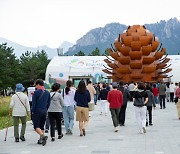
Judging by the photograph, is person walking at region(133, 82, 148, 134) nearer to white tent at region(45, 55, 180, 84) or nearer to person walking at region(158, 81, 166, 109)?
person walking at region(158, 81, 166, 109)

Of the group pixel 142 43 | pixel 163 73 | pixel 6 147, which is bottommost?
pixel 6 147

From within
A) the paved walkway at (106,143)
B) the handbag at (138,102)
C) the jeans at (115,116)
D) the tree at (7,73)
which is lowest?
the paved walkway at (106,143)

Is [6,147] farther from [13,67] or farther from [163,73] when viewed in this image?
[13,67]

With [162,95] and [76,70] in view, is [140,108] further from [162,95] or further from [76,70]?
[76,70]

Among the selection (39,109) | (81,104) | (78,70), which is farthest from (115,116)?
(78,70)

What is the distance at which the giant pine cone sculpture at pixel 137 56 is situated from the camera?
38.5 metres

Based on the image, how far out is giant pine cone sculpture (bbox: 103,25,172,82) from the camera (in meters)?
38.5

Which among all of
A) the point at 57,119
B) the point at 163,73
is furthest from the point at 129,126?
the point at 163,73

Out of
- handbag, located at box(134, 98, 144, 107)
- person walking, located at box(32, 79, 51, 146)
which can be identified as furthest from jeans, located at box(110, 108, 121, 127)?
person walking, located at box(32, 79, 51, 146)

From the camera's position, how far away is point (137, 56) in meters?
38.5

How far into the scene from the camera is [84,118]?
1185cm

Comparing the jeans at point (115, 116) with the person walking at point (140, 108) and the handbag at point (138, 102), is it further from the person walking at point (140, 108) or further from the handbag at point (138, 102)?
the handbag at point (138, 102)

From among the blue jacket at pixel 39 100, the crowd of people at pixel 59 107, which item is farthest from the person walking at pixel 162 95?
the blue jacket at pixel 39 100

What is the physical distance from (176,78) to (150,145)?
1543 inches
